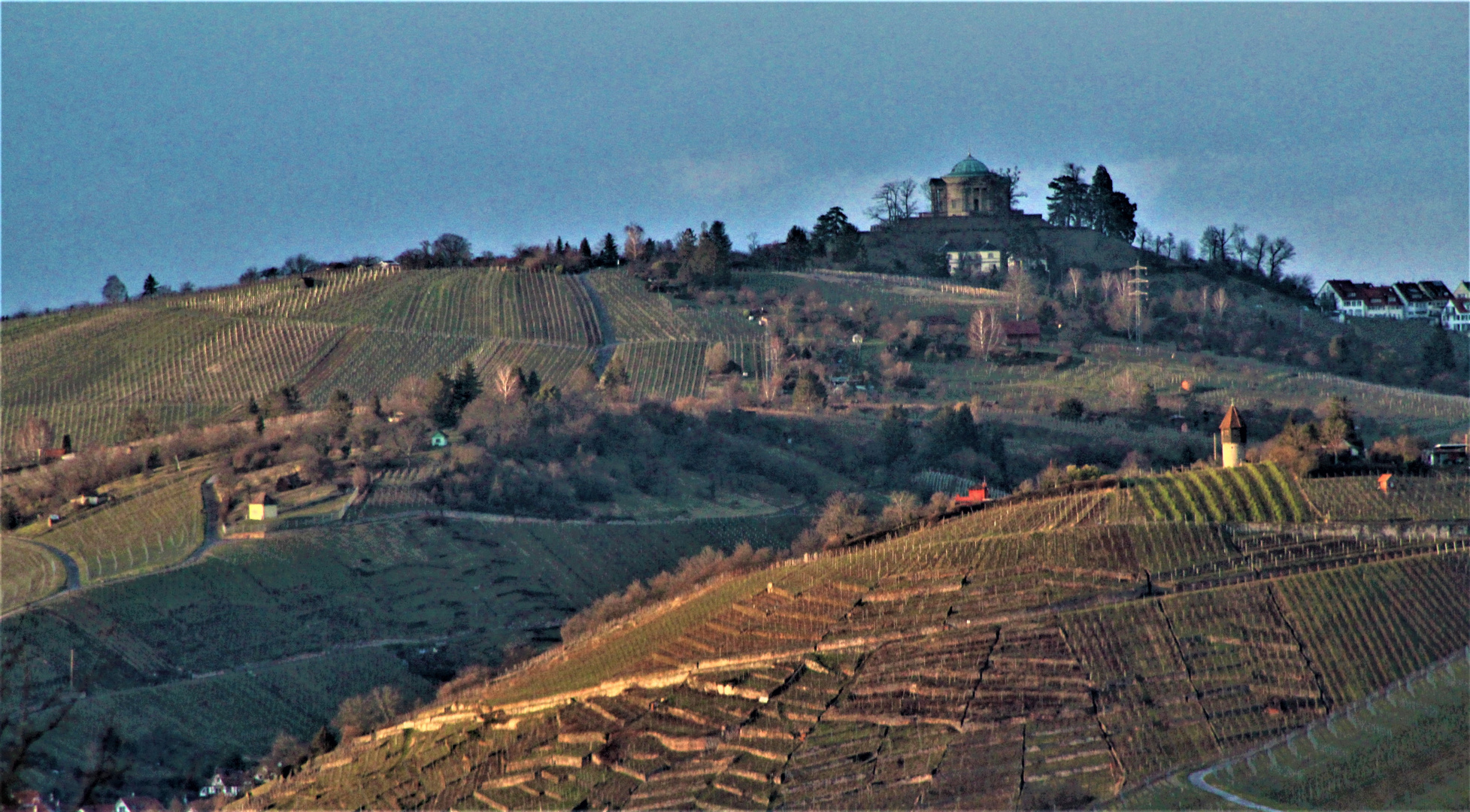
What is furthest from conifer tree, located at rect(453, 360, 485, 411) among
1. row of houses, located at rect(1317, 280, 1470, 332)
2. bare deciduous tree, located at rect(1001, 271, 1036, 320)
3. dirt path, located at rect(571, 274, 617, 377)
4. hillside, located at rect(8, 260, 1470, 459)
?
row of houses, located at rect(1317, 280, 1470, 332)

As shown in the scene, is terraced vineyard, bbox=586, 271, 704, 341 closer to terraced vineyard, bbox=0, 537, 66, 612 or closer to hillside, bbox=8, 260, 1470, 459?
hillside, bbox=8, 260, 1470, 459

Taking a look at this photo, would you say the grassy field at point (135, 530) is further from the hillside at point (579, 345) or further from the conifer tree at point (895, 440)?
the conifer tree at point (895, 440)

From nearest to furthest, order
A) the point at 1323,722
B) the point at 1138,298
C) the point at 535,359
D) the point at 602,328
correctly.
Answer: the point at 1323,722 → the point at 535,359 → the point at 602,328 → the point at 1138,298

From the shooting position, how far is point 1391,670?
30.5 metres

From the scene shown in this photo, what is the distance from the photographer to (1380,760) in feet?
87.6

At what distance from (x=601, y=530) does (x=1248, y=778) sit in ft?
120

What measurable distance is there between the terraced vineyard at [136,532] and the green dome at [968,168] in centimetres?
6502

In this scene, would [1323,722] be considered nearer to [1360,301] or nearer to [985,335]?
[985,335]

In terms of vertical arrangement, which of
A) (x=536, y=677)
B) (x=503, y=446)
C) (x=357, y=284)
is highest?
(x=357, y=284)

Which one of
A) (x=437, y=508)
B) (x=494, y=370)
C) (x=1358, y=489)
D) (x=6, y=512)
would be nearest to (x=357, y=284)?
(x=494, y=370)

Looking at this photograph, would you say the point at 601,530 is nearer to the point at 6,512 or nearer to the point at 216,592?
the point at 216,592

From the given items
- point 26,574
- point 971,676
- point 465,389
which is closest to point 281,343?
point 465,389

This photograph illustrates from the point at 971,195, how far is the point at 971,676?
85.3 metres

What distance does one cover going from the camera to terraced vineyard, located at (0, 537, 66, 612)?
5162 centimetres
